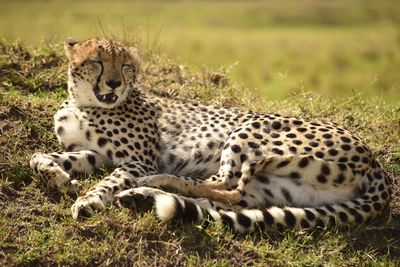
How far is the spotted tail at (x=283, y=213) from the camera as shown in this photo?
10.7 ft

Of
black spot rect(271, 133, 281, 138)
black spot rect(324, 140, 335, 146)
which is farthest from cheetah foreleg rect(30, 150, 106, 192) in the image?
black spot rect(324, 140, 335, 146)

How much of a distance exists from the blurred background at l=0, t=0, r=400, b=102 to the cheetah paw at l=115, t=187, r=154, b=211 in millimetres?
3216

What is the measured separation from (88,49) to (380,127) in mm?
2666

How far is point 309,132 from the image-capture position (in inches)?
156

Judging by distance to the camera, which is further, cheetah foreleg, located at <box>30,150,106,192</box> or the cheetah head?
the cheetah head

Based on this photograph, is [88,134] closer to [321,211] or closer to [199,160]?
[199,160]

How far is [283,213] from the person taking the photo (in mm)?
3422

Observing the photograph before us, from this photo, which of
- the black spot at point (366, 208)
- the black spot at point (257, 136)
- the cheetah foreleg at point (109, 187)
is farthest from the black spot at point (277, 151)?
the cheetah foreleg at point (109, 187)

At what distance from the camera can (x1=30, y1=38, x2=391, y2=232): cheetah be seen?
3.46m

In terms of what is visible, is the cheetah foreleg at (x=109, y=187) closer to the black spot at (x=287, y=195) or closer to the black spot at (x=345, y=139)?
the black spot at (x=287, y=195)

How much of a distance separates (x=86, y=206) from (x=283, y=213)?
1102mm

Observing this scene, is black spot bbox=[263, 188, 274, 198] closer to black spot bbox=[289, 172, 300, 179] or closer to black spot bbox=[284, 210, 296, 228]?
black spot bbox=[289, 172, 300, 179]

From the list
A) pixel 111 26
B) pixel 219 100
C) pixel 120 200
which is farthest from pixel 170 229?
pixel 111 26

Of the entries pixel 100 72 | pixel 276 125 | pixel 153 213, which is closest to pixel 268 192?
pixel 276 125
